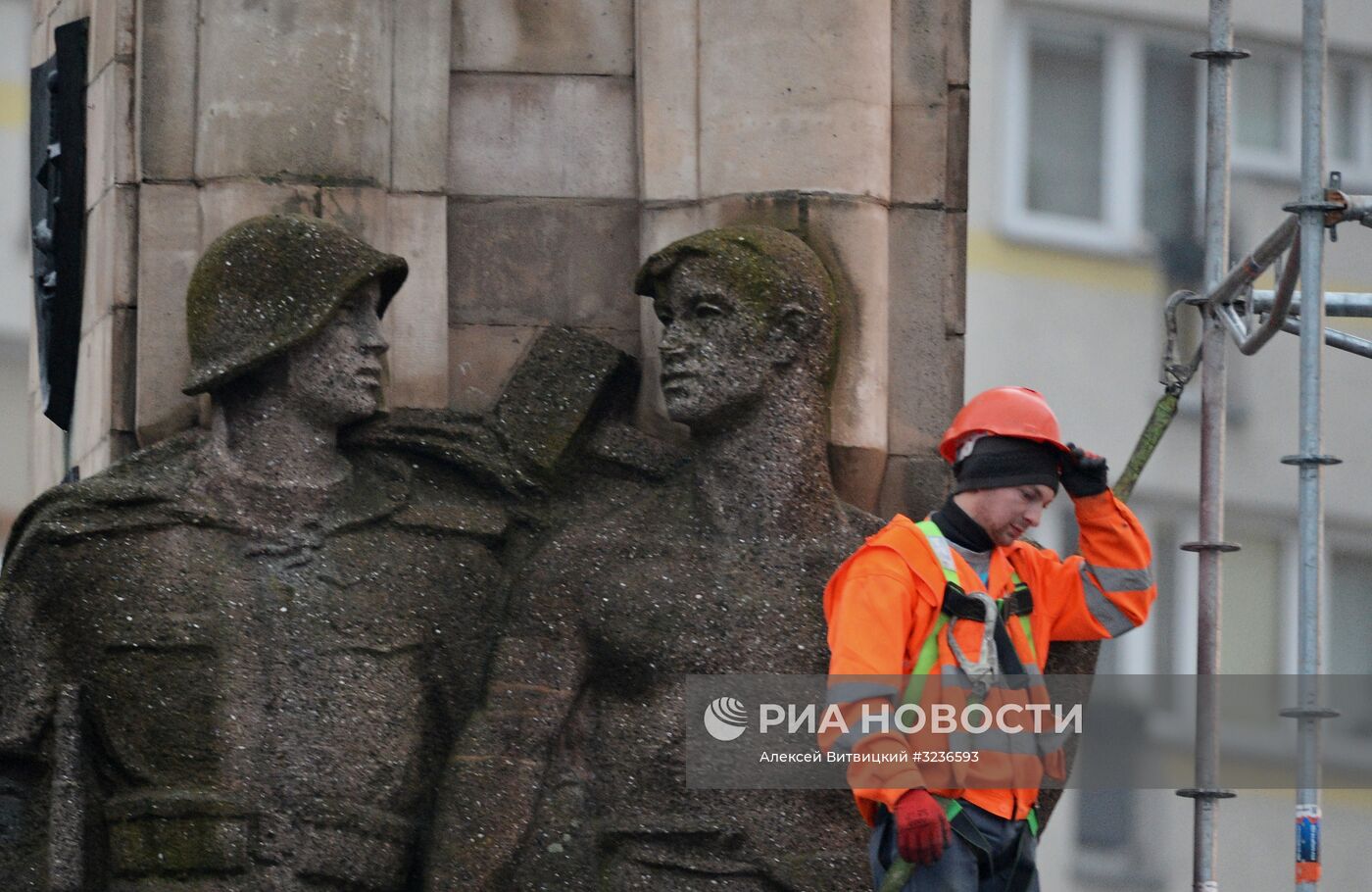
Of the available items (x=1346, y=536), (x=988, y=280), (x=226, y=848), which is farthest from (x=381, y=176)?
(x=1346, y=536)

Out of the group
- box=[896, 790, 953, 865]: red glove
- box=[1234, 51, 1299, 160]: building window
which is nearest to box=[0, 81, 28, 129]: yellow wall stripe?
box=[1234, 51, 1299, 160]: building window

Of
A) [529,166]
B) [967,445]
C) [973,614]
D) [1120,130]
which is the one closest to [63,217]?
[529,166]

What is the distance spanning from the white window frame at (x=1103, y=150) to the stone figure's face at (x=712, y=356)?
1579cm

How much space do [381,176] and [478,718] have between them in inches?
94.8

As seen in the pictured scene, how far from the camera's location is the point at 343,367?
52.6 ft

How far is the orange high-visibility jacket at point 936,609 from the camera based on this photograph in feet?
45.6

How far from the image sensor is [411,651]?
15.8m

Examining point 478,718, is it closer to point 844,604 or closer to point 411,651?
point 411,651

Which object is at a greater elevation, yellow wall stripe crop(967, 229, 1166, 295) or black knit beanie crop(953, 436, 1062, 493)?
yellow wall stripe crop(967, 229, 1166, 295)

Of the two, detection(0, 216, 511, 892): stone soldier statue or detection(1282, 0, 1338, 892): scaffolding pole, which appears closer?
detection(1282, 0, 1338, 892): scaffolding pole

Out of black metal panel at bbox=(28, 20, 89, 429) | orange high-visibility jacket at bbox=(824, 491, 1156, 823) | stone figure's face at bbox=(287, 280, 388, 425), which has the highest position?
black metal panel at bbox=(28, 20, 89, 429)

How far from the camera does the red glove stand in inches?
537

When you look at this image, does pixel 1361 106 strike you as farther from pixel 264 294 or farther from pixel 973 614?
pixel 973 614

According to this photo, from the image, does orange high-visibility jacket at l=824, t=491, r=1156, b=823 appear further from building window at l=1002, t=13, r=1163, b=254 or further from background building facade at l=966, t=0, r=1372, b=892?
building window at l=1002, t=13, r=1163, b=254
